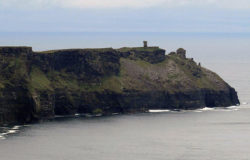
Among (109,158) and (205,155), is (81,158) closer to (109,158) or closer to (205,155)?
(109,158)

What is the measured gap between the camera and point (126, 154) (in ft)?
627

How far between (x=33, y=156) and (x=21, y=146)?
13.6 meters

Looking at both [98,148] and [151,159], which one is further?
[98,148]

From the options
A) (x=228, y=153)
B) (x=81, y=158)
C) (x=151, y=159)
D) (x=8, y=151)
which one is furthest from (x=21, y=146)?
(x=228, y=153)

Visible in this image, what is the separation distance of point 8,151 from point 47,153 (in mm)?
8677

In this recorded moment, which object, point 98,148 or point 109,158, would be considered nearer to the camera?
point 109,158

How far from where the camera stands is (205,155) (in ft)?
627

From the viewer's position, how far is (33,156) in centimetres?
18700

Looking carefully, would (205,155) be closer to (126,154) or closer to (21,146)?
(126,154)

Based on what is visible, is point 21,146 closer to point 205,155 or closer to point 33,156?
point 33,156

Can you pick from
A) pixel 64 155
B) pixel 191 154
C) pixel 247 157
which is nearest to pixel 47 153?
pixel 64 155

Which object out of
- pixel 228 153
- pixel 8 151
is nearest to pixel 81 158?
pixel 8 151

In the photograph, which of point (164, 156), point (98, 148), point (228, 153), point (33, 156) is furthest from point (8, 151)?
point (228, 153)

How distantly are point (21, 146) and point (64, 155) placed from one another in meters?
15.1
